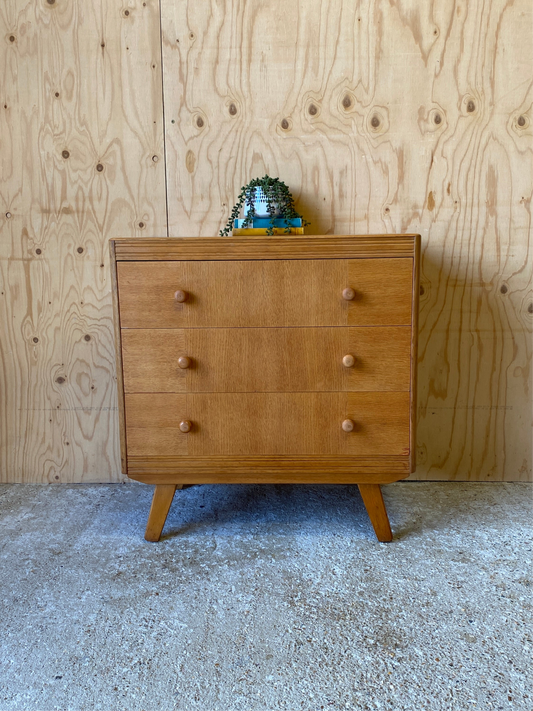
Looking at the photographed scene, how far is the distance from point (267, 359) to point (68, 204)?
1031 millimetres

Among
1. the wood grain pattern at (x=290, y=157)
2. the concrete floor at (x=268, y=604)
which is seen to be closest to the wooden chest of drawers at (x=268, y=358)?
the concrete floor at (x=268, y=604)

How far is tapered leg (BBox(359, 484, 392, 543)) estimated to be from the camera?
5.32 feet

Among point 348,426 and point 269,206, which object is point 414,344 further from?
point 269,206

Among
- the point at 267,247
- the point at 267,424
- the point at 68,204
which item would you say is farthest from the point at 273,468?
the point at 68,204

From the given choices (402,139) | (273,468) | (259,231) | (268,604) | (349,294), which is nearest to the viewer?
(268,604)

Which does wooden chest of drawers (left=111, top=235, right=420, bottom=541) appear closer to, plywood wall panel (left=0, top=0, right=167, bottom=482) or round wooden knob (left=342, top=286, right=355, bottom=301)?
round wooden knob (left=342, top=286, right=355, bottom=301)

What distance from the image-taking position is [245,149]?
1.93 m

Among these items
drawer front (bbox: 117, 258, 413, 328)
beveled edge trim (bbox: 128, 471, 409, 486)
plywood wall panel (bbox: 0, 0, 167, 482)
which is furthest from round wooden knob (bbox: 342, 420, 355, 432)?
plywood wall panel (bbox: 0, 0, 167, 482)

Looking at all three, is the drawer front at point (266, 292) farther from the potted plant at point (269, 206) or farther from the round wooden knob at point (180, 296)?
the potted plant at point (269, 206)

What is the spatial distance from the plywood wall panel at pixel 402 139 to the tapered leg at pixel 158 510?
3.07ft

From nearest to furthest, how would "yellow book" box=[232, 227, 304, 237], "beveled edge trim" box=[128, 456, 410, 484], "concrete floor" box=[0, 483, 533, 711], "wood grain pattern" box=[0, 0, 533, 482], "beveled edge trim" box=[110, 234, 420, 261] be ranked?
"concrete floor" box=[0, 483, 533, 711], "beveled edge trim" box=[110, 234, 420, 261], "beveled edge trim" box=[128, 456, 410, 484], "yellow book" box=[232, 227, 304, 237], "wood grain pattern" box=[0, 0, 533, 482]

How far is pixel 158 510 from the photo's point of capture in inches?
65.1

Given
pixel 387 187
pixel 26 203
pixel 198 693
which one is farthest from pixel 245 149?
pixel 198 693

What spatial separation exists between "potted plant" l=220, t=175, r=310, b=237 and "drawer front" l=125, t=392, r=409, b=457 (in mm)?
604
